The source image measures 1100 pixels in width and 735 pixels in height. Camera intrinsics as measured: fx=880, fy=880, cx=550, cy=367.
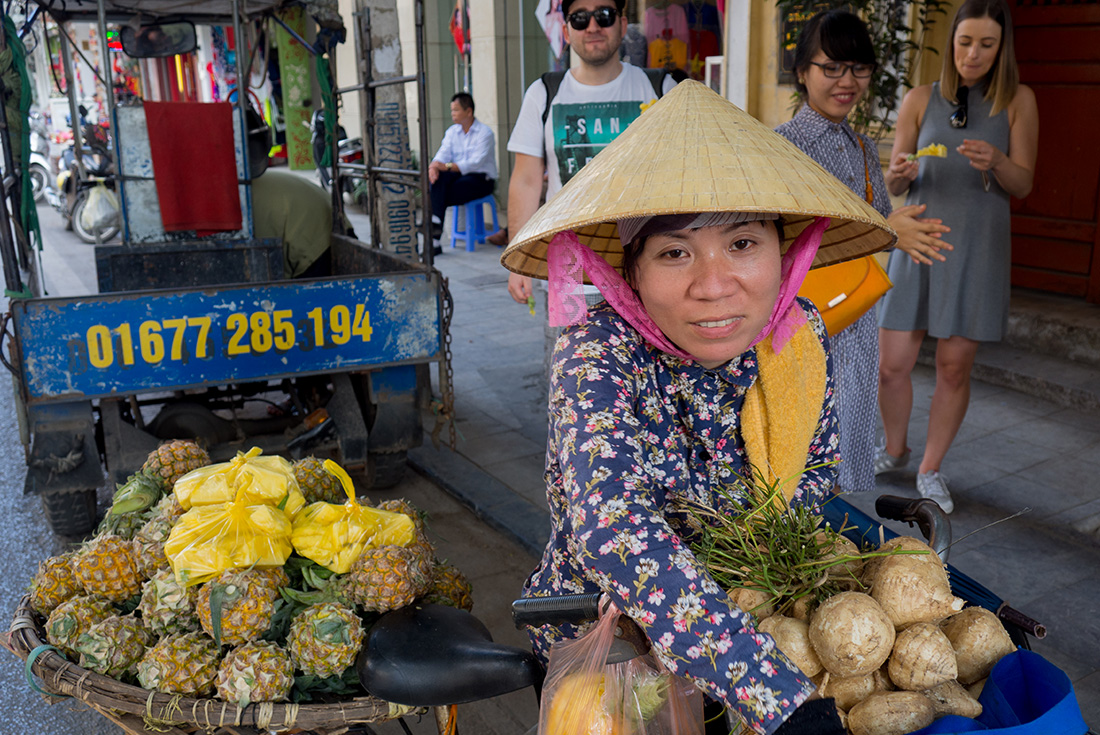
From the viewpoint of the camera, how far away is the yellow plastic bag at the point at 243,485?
1.85m

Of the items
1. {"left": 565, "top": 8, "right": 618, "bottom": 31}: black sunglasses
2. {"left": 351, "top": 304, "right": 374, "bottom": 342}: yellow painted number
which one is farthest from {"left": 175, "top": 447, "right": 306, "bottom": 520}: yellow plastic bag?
{"left": 565, "top": 8, "right": 618, "bottom": 31}: black sunglasses

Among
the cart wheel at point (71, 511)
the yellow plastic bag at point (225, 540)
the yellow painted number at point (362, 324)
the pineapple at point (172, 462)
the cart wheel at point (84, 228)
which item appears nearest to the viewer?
the yellow plastic bag at point (225, 540)

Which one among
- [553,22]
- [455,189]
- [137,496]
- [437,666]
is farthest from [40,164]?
[437,666]

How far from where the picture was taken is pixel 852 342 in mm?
3096

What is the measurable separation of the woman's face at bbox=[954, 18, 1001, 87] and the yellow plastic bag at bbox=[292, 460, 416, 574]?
2.99 metres

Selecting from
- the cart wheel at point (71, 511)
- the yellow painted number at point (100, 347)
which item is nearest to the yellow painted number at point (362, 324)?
the yellow painted number at point (100, 347)

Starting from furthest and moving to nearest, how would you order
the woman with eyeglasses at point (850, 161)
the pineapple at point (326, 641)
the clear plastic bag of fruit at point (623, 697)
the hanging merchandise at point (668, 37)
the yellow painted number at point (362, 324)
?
the hanging merchandise at point (668, 37) < the yellow painted number at point (362, 324) < the woman with eyeglasses at point (850, 161) < the pineapple at point (326, 641) < the clear plastic bag of fruit at point (623, 697)

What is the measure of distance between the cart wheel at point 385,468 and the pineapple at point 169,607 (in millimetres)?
2484

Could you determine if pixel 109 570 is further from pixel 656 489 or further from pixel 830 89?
pixel 830 89

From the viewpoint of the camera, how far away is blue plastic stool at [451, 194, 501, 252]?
10.9 meters

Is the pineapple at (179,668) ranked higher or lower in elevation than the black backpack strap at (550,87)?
lower

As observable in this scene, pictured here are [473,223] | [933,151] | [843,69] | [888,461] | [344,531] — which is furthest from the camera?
[473,223]

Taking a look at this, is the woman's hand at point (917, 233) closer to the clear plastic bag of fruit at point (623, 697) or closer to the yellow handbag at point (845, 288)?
the yellow handbag at point (845, 288)

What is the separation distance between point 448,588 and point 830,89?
2069 millimetres
